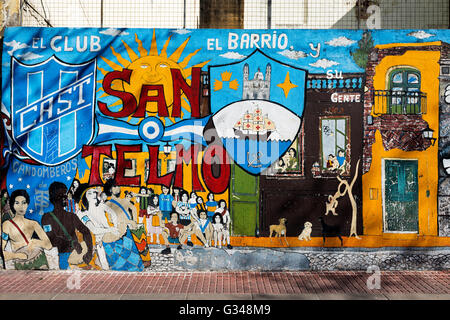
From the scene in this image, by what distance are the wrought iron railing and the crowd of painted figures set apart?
3040mm

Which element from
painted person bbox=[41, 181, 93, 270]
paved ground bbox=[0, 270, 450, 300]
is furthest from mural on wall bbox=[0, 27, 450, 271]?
paved ground bbox=[0, 270, 450, 300]

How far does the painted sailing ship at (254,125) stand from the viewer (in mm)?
6648

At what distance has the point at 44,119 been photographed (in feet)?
21.7

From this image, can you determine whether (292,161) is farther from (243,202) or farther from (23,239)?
(23,239)

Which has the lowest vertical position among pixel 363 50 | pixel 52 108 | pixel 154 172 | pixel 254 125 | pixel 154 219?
pixel 154 219

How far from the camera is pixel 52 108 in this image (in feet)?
21.7

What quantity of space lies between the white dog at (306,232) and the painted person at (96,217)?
Result: 9.84 feet

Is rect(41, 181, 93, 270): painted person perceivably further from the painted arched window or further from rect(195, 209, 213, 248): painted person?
the painted arched window

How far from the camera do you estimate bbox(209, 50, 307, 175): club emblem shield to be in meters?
6.64

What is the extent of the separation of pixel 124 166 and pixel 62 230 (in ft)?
4.72

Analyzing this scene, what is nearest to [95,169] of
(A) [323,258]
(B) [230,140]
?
(B) [230,140]

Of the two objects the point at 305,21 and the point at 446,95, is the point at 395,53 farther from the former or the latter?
the point at 305,21

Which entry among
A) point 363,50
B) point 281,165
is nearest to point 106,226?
point 281,165

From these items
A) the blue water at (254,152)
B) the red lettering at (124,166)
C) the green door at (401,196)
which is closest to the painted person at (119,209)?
the red lettering at (124,166)
